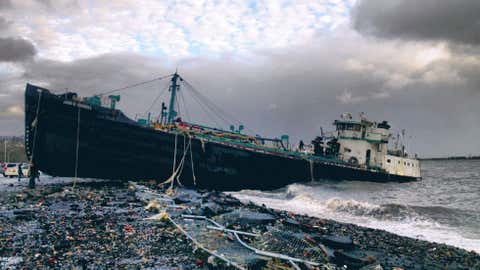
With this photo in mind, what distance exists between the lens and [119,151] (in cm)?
2092

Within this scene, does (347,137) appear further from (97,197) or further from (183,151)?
(97,197)

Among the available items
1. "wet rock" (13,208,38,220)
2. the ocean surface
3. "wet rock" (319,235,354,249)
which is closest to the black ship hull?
the ocean surface

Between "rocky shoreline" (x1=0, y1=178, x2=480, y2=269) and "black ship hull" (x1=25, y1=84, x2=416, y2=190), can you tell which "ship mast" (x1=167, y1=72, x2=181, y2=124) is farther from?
"rocky shoreline" (x1=0, y1=178, x2=480, y2=269)

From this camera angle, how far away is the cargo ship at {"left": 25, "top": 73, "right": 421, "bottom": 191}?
1966 cm

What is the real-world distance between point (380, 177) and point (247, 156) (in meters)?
16.9

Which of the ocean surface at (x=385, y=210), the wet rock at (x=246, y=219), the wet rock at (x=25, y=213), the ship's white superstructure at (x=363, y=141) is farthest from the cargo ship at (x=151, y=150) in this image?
the wet rock at (x=246, y=219)

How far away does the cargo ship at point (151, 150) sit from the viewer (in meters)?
19.7

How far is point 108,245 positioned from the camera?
7.95 metres

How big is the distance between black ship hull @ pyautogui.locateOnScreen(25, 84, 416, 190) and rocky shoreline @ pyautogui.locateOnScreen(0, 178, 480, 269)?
7407 mm

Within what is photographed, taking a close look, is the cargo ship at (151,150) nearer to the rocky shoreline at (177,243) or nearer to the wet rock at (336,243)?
the rocky shoreline at (177,243)

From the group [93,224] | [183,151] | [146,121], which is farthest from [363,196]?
[93,224]

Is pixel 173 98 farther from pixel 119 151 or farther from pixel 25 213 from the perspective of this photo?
pixel 25 213

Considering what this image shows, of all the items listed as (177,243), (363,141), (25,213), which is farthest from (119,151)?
(363,141)

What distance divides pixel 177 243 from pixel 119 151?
14.1 meters
